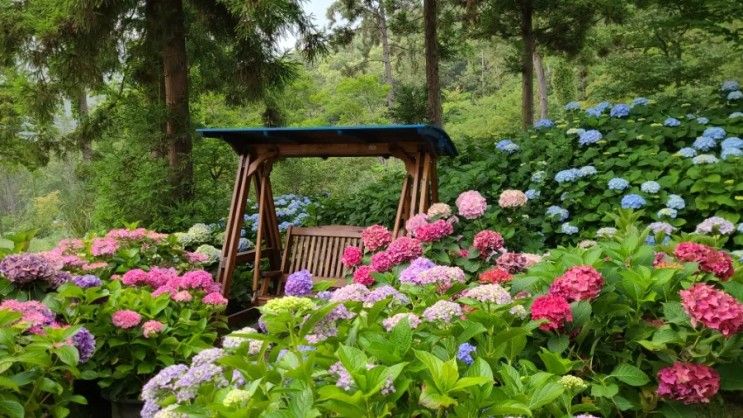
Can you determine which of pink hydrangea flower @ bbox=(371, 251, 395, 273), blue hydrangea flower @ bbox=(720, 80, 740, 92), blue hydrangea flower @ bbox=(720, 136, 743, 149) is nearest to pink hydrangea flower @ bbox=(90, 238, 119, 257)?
pink hydrangea flower @ bbox=(371, 251, 395, 273)

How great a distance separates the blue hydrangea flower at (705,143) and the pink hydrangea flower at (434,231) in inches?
130

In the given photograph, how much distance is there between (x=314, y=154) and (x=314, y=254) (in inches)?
39.5

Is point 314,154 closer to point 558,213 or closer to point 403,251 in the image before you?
point 403,251

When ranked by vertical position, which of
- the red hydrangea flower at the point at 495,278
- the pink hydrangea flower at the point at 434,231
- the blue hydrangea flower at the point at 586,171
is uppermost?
the blue hydrangea flower at the point at 586,171

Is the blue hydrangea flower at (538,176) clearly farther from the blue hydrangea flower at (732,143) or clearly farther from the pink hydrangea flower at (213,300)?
the pink hydrangea flower at (213,300)

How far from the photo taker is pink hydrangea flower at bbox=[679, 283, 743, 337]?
165 cm

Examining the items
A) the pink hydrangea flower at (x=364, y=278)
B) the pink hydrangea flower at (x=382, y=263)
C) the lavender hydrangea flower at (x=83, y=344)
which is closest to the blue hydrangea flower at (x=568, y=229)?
the pink hydrangea flower at (x=382, y=263)

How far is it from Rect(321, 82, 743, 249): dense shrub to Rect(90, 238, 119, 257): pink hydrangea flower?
275 centimetres

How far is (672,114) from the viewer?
19.7ft

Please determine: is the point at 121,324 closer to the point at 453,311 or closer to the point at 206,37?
the point at 453,311

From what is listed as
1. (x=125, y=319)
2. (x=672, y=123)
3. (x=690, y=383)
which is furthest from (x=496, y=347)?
(x=672, y=123)

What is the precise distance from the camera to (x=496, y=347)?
1.66 meters

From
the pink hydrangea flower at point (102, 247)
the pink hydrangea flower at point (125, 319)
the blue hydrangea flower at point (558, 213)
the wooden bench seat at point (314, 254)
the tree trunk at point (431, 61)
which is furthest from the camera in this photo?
the tree trunk at point (431, 61)

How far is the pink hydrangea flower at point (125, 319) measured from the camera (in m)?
2.68
